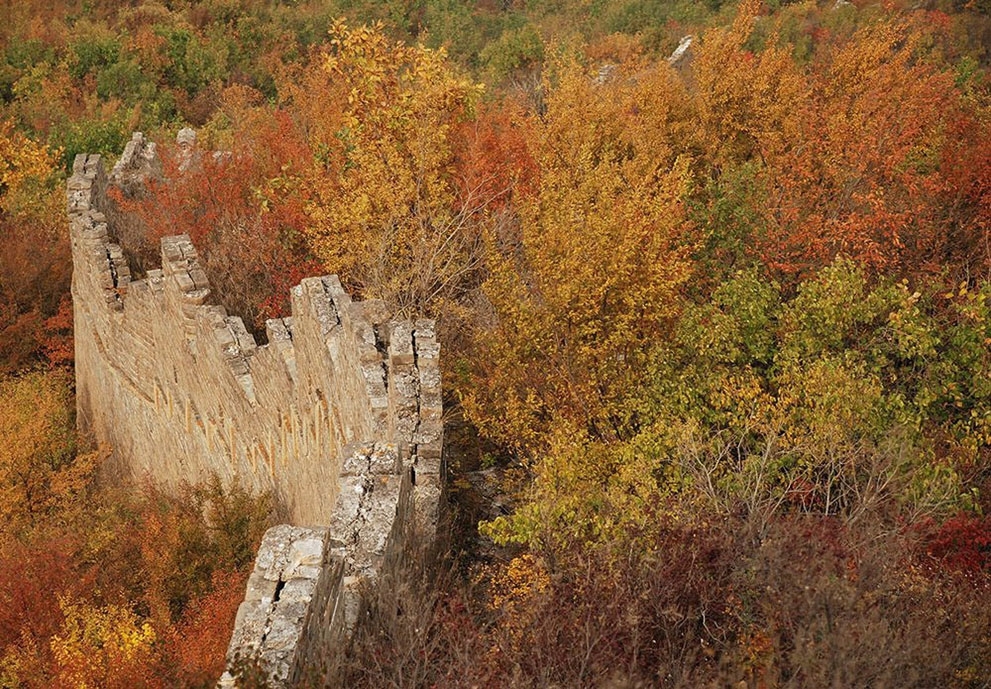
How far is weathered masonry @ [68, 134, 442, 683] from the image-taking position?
831cm

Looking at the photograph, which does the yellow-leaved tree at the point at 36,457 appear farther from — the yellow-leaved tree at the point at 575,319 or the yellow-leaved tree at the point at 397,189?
the yellow-leaved tree at the point at 575,319

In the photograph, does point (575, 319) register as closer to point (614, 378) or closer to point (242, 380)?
point (614, 378)

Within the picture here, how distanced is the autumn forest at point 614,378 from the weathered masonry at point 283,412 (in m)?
0.81

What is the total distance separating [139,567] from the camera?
15.2m

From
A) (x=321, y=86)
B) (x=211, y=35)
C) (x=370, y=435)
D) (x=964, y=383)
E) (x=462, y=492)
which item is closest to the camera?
(x=370, y=435)

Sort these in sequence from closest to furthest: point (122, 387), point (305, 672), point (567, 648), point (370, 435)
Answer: point (305, 672) < point (567, 648) < point (370, 435) < point (122, 387)

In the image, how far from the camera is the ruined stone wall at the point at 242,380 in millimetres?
11750

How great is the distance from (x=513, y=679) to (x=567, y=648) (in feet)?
2.84

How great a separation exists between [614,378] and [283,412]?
5721 millimetres

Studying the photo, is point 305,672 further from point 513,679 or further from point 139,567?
point 139,567

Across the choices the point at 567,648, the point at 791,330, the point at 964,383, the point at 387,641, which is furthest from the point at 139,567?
the point at 964,383

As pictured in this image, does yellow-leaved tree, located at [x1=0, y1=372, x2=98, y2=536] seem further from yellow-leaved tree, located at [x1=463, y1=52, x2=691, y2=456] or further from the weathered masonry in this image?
yellow-leaved tree, located at [x1=463, y1=52, x2=691, y2=456]

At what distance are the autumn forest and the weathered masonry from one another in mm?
812

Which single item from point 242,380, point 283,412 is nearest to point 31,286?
point 242,380
